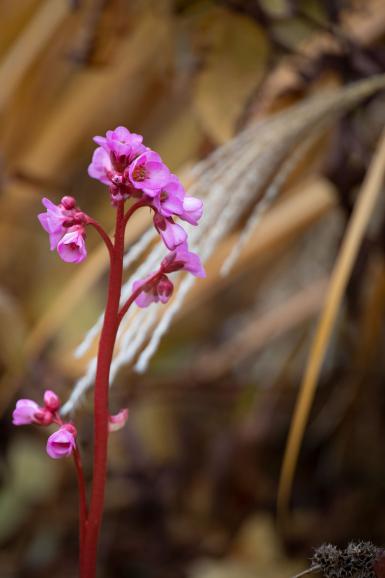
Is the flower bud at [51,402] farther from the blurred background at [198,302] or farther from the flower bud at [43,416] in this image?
the blurred background at [198,302]

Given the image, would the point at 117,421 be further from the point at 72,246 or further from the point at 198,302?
the point at 198,302

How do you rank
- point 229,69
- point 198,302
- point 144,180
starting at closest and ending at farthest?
1. point 144,180
2. point 229,69
3. point 198,302

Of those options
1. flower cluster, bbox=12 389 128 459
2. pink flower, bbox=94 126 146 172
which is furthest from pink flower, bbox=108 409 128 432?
pink flower, bbox=94 126 146 172

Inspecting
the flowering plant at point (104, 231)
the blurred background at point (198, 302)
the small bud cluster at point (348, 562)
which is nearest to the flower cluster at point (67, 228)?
the flowering plant at point (104, 231)

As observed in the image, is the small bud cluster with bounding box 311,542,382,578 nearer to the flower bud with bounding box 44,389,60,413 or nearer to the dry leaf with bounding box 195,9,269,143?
the flower bud with bounding box 44,389,60,413

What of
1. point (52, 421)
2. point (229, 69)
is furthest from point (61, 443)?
point (229, 69)

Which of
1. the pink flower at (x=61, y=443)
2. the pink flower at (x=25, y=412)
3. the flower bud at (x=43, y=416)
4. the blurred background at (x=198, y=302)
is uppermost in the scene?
the blurred background at (x=198, y=302)
